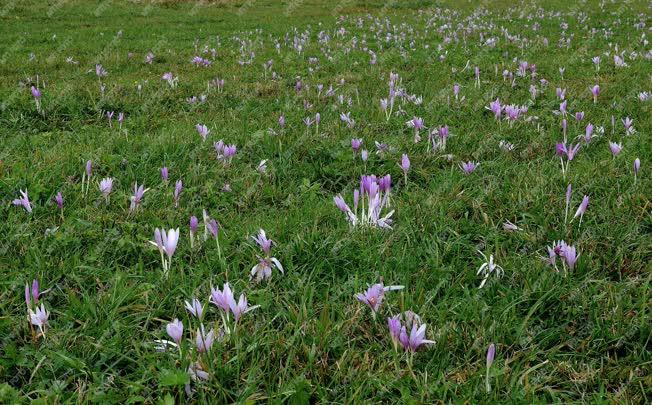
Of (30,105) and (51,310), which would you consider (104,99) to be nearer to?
(30,105)

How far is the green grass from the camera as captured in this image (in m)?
1.97

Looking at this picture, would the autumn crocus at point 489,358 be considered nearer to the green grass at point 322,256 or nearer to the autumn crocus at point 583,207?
the green grass at point 322,256

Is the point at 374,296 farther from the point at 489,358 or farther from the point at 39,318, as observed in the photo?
the point at 39,318

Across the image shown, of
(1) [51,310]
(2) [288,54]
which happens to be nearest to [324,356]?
(1) [51,310]

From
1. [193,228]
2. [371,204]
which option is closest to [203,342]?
[193,228]

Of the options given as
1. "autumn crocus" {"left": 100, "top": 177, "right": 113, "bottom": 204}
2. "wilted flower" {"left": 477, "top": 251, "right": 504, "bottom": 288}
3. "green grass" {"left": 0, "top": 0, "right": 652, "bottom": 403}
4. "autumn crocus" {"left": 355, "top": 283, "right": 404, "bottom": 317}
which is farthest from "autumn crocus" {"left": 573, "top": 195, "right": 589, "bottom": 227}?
"autumn crocus" {"left": 100, "top": 177, "right": 113, "bottom": 204}

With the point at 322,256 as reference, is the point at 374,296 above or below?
above

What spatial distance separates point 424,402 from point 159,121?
489cm

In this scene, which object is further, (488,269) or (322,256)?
(322,256)

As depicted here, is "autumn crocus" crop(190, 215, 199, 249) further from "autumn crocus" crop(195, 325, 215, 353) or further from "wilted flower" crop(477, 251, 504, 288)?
"wilted flower" crop(477, 251, 504, 288)

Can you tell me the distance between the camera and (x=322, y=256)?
2.80m

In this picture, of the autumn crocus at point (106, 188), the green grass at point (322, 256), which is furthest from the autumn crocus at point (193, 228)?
the autumn crocus at point (106, 188)

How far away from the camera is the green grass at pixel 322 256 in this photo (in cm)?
197

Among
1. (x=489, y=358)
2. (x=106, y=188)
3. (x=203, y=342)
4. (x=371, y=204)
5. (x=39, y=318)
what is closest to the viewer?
(x=489, y=358)
